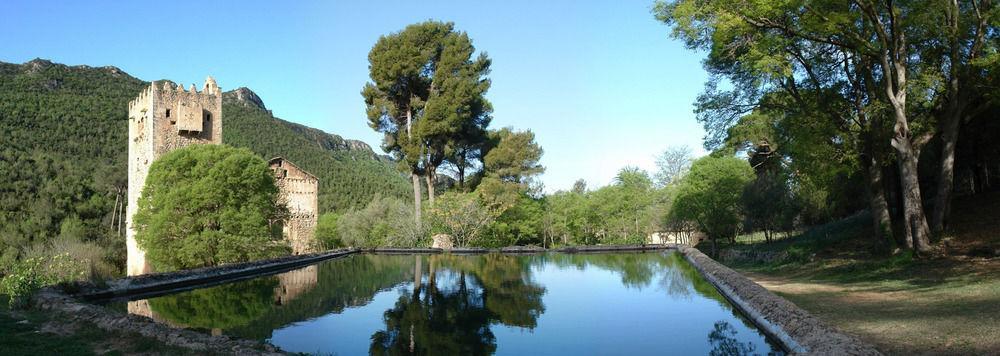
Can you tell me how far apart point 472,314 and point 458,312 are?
0.30 meters

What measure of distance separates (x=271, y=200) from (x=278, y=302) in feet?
39.7

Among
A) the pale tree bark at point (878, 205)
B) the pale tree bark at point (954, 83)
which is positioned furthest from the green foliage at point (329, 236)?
the pale tree bark at point (954, 83)

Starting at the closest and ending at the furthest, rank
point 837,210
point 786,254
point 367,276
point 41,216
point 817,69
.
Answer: point 817,69
point 367,276
point 786,254
point 837,210
point 41,216

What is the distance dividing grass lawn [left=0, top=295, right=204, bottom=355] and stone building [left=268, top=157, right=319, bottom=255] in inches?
1083

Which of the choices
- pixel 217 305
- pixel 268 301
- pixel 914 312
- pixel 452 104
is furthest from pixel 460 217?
pixel 914 312

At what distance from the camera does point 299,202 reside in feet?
115

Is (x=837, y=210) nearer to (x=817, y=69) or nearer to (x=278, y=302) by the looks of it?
(x=817, y=69)

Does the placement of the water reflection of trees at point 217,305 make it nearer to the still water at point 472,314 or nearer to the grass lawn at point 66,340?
the still water at point 472,314

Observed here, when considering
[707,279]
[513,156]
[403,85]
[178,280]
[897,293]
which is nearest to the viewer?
[897,293]

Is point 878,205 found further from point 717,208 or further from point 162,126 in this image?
point 162,126

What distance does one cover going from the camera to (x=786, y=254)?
18.0 m

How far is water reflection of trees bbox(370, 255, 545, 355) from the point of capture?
6957 millimetres

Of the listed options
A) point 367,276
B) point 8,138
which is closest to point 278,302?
point 367,276

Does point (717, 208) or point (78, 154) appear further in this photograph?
point (78, 154)
